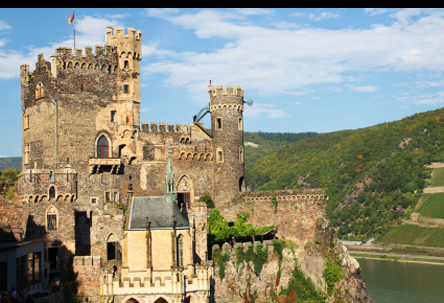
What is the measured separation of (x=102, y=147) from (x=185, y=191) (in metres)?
7.96

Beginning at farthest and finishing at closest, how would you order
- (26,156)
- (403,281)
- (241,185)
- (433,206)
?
1. (433,206)
2. (403,281)
3. (241,185)
4. (26,156)

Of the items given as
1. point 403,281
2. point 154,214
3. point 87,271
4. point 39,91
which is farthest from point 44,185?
point 403,281

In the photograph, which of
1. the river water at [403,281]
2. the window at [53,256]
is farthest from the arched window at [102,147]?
the river water at [403,281]

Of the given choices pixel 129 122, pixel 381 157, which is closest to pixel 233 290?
pixel 129 122

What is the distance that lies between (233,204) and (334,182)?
78659 mm

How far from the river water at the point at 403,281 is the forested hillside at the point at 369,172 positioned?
18309mm

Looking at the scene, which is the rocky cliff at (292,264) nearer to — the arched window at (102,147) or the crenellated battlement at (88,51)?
the arched window at (102,147)

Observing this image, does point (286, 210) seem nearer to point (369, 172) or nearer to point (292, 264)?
point (292, 264)

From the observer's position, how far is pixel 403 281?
75.8m

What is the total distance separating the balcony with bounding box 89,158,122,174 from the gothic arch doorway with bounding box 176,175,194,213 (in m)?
6.01

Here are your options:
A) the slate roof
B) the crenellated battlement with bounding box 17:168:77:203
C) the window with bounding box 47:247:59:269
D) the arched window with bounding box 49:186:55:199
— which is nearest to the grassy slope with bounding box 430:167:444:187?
the slate roof

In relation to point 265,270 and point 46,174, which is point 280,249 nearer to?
point 265,270

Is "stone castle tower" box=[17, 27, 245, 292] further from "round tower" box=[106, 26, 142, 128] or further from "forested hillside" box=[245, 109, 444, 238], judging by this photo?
"forested hillside" box=[245, 109, 444, 238]

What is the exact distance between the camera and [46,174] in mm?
32750
